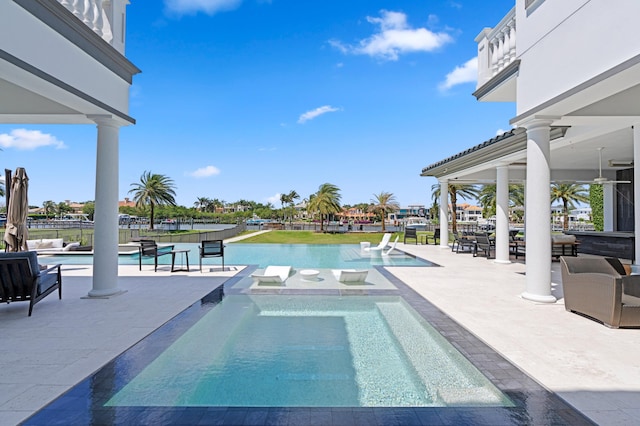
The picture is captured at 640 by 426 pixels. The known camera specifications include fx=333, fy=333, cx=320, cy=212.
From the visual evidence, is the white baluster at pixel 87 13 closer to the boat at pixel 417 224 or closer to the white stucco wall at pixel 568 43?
the white stucco wall at pixel 568 43

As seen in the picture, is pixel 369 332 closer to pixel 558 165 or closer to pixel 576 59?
pixel 576 59

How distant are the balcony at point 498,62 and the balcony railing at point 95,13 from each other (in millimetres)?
7962

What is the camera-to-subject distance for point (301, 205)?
74.0 meters

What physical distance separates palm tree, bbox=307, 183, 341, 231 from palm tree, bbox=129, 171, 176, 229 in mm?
15905

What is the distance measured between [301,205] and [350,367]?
2769 inches

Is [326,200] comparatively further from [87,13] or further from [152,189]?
[87,13]

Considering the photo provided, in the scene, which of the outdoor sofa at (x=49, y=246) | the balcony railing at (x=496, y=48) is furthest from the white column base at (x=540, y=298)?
the outdoor sofa at (x=49, y=246)

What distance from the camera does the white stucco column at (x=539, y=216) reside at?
629 centimetres

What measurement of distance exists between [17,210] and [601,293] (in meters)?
11.7

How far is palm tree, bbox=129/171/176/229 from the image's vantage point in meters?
36.1

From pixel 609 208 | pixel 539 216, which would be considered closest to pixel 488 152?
pixel 539 216

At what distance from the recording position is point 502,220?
12.1 m

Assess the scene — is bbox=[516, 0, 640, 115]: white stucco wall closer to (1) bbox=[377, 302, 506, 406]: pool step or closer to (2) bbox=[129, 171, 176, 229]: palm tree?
(1) bbox=[377, 302, 506, 406]: pool step

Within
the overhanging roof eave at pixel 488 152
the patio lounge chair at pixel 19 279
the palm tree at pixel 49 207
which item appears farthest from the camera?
the palm tree at pixel 49 207
